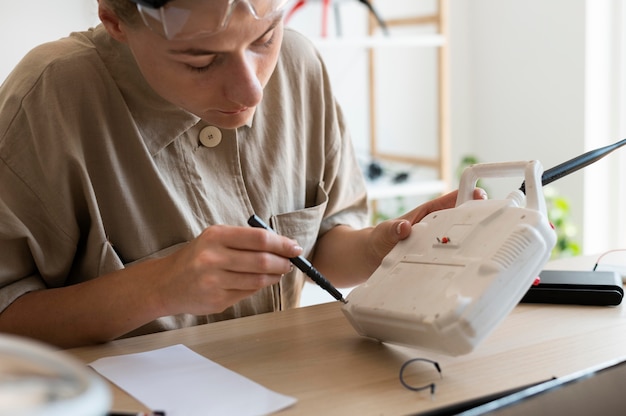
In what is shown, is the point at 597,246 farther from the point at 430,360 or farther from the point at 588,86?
the point at 430,360

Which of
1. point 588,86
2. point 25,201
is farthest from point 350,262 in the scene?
point 588,86

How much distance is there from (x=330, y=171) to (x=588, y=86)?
1458 mm

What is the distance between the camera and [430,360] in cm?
79

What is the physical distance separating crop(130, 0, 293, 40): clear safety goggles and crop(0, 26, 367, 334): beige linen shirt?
0.72ft

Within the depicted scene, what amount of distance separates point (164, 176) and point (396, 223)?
1.09ft

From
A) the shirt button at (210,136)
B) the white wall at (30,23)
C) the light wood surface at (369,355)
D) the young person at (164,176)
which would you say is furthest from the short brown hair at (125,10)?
the white wall at (30,23)

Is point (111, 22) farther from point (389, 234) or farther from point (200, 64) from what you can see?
point (389, 234)

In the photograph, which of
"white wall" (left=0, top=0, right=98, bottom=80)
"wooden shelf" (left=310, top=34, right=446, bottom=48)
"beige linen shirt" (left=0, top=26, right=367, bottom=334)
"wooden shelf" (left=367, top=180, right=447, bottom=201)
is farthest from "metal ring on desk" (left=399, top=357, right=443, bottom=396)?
"wooden shelf" (left=367, top=180, right=447, bottom=201)

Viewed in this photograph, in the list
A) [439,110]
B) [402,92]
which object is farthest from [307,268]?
[402,92]

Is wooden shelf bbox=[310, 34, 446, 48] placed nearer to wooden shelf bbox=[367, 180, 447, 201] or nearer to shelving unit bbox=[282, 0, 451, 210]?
shelving unit bbox=[282, 0, 451, 210]

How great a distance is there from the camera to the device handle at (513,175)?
82cm

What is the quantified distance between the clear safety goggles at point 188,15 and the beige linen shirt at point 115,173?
8.6 inches

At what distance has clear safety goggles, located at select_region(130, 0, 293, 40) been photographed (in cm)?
81

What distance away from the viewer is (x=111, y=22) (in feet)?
3.16
